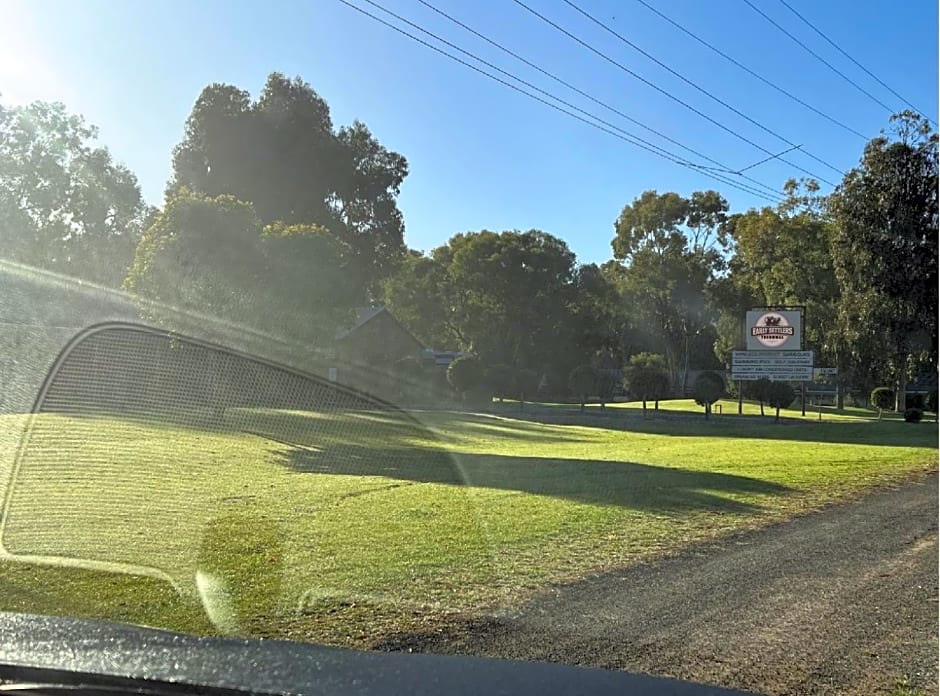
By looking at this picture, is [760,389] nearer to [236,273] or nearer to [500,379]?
[500,379]

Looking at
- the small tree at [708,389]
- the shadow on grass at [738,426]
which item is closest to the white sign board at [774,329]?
the shadow on grass at [738,426]

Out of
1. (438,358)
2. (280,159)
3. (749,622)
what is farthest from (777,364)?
(280,159)

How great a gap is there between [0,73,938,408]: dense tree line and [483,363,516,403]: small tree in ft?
0.38

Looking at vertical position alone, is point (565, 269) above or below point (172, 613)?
above

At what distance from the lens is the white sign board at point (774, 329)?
104 feet

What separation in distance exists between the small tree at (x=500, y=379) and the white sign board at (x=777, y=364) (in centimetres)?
1365

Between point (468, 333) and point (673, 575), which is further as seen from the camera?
point (468, 333)

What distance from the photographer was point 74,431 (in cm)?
1242

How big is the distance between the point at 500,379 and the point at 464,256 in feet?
44.4

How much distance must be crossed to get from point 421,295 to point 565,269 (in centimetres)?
1043

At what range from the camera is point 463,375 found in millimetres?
40375

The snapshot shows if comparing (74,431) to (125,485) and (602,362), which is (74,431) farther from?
(602,362)

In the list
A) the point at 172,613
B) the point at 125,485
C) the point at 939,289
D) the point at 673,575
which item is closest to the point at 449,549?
the point at 673,575

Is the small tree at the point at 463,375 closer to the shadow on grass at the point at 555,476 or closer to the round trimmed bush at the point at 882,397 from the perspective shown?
the round trimmed bush at the point at 882,397
